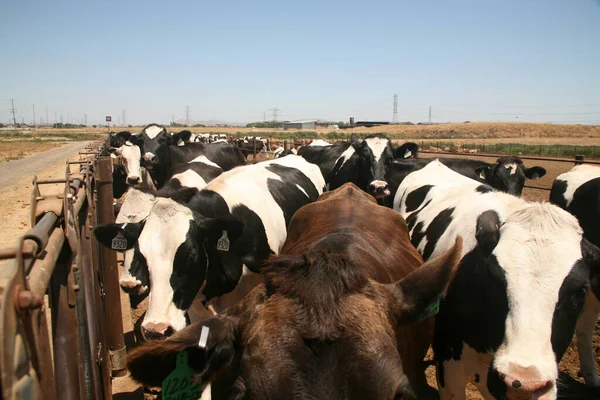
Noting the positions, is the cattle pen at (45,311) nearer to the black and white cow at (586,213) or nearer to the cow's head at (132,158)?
the black and white cow at (586,213)

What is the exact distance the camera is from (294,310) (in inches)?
73.0

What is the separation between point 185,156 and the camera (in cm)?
1102

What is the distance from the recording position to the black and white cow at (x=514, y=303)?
245 cm

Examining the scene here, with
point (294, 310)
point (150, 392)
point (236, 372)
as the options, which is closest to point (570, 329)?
point (294, 310)

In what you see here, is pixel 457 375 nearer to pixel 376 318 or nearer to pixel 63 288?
pixel 376 318

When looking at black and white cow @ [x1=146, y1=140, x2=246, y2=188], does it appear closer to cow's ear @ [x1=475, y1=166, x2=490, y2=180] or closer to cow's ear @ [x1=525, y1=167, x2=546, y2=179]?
cow's ear @ [x1=475, y1=166, x2=490, y2=180]

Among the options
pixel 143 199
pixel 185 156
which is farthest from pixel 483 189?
pixel 185 156

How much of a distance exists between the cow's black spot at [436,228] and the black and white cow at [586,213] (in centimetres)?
145

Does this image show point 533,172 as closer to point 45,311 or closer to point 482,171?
point 482,171

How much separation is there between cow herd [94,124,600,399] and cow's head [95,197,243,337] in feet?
0.04

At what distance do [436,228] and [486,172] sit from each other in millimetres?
4894

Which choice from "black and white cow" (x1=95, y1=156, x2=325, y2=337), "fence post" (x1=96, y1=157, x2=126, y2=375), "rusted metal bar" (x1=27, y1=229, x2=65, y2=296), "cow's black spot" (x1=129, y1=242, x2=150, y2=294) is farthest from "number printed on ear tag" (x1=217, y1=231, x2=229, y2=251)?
"rusted metal bar" (x1=27, y1=229, x2=65, y2=296)

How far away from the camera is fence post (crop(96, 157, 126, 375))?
438 centimetres

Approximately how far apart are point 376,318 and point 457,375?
1.82m
